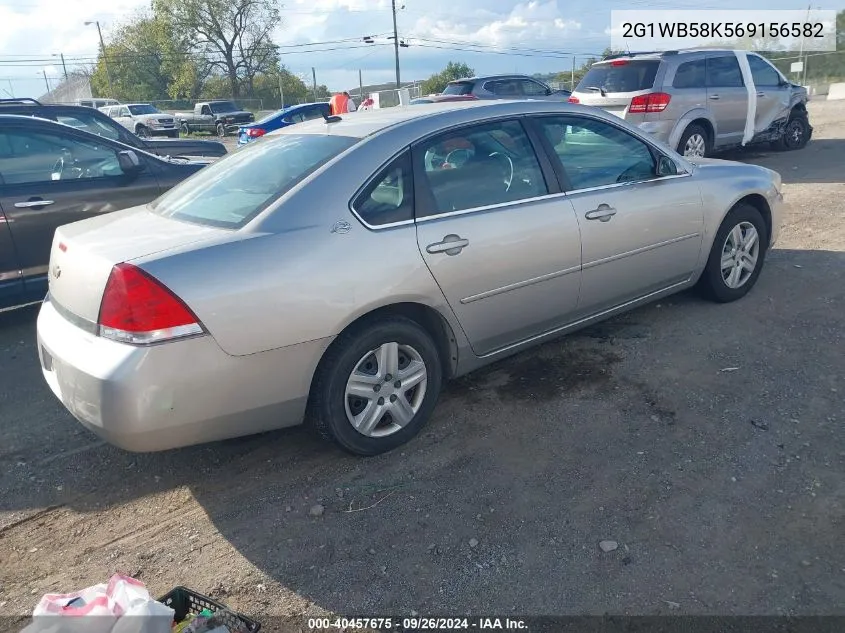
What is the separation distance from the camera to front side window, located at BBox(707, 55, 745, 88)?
10.5 meters

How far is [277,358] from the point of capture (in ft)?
9.53

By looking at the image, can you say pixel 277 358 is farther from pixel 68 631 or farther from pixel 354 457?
pixel 68 631

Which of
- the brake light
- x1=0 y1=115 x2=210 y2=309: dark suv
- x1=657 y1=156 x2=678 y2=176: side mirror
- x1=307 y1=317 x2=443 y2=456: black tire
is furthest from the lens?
x1=0 y1=115 x2=210 y2=309: dark suv

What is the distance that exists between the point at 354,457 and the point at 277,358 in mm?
737

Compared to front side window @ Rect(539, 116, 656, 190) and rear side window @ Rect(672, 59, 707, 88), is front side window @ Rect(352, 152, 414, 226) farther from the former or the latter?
rear side window @ Rect(672, 59, 707, 88)

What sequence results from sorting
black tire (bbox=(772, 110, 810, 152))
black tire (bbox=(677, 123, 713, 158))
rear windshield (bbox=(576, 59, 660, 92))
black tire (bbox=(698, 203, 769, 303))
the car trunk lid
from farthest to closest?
1. black tire (bbox=(772, 110, 810, 152))
2. black tire (bbox=(677, 123, 713, 158))
3. rear windshield (bbox=(576, 59, 660, 92))
4. black tire (bbox=(698, 203, 769, 303))
5. the car trunk lid

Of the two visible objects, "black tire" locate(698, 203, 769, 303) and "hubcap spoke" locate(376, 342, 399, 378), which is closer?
"hubcap spoke" locate(376, 342, 399, 378)

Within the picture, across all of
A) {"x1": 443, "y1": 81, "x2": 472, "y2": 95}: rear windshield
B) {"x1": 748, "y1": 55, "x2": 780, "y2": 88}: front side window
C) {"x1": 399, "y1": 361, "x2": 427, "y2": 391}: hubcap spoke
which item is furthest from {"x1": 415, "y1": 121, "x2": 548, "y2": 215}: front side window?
{"x1": 443, "y1": 81, "x2": 472, "y2": 95}: rear windshield

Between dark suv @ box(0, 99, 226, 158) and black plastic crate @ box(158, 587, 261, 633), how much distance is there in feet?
25.5

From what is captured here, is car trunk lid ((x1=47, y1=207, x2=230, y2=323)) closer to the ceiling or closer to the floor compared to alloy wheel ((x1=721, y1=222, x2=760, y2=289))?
closer to the ceiling

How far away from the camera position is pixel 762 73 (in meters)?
11.4

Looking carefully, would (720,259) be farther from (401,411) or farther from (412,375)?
(401,411)

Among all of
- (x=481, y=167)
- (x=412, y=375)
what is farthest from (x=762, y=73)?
(x=412, y=375)

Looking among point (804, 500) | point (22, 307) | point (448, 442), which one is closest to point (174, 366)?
point (448, 442)
